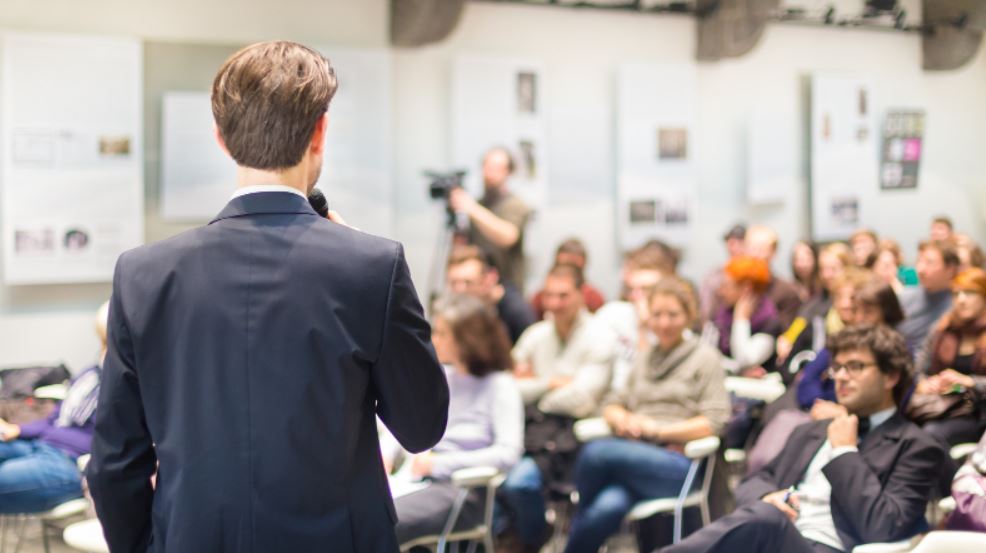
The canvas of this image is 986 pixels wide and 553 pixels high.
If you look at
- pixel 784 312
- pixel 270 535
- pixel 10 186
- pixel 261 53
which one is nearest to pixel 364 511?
pixel 270 535

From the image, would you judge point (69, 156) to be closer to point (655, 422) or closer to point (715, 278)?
point (655, 422)

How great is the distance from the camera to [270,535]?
54.8 inches

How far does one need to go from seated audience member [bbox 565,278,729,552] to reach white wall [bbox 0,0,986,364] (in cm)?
269

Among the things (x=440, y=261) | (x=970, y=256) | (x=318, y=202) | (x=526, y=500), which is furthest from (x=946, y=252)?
(x=318, y=202)

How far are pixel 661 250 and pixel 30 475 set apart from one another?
151 inches

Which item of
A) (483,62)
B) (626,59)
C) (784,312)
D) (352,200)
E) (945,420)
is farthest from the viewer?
(626,59)

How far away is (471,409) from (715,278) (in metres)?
3.88

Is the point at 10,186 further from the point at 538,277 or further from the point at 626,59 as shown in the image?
the point at 626,59

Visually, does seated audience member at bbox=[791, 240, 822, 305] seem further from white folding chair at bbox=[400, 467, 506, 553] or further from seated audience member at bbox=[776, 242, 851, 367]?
white folding chair at bbox=[400, 467, 506, 553]

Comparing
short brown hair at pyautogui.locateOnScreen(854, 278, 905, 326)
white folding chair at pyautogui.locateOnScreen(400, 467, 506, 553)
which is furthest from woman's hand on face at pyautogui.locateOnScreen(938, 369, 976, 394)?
white folding chair at pyautogui.locateOnScreen(400, 467, 506, 553)

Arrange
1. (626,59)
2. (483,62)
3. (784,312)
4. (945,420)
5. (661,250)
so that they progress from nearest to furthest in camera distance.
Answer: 1. (945,420)
2. (784,312)
3. (661,250)
4. (483,62)
5. (626,59)

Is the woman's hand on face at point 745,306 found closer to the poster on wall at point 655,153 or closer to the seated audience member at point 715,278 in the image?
the seated audience member at point 715,278

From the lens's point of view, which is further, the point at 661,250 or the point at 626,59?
the point at 626,59

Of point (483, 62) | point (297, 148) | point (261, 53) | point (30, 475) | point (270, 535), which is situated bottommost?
point (30, 475)
